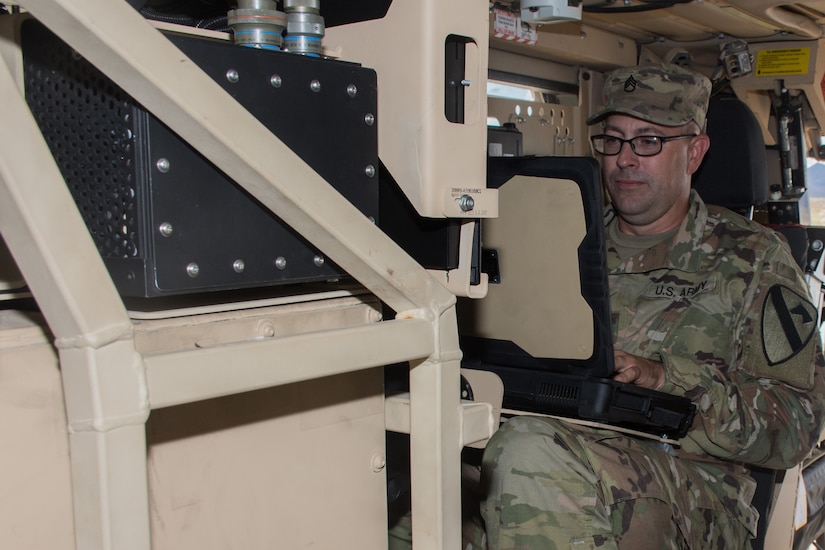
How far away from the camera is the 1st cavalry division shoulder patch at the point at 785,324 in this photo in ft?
8.35

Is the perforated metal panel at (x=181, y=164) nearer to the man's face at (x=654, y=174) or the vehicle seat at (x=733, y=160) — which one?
the man's face at (x=654, y=174)

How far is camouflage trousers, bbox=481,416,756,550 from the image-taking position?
7.29 ft

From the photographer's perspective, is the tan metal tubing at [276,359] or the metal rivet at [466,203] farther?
the metal rivet at [466,203]

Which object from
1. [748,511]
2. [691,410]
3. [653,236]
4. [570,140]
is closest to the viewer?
[691,410]

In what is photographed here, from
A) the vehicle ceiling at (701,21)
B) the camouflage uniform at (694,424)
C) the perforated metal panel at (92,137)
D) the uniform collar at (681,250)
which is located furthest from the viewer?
the vehicle ceiling at (701,21)

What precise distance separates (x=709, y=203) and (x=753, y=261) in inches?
15.3

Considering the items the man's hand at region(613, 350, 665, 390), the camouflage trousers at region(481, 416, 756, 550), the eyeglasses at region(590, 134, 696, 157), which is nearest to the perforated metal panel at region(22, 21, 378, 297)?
the camouflage trousers at region(481, 416, 756, 550)

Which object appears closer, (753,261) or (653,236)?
(753,261)

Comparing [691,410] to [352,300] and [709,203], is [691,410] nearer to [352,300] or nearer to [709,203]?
[709,203]

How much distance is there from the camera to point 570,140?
3.50 metres

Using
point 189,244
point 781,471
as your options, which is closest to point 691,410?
point 781,471

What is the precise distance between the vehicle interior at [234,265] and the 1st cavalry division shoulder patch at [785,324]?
1.30 meters

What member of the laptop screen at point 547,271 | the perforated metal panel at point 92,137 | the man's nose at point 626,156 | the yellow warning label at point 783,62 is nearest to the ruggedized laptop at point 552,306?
the laptop screen at point 547,271

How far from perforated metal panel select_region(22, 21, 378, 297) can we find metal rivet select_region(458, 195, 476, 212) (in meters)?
0.22
